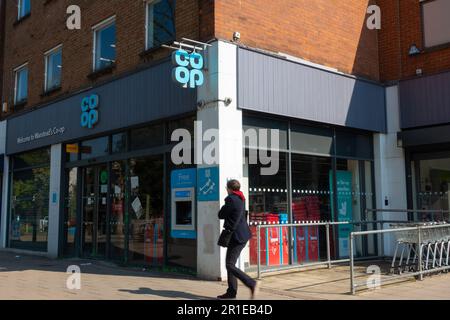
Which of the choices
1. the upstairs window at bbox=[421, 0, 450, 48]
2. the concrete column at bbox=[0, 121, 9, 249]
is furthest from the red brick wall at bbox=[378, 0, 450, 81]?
the concrete column at bbox=[0, 121, 9, 249]

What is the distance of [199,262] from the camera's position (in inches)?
372

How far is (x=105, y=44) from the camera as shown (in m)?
13.3

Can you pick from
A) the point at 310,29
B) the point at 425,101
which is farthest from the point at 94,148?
the point at 425,101

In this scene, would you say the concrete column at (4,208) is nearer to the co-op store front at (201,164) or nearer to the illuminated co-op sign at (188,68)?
the co-op store front at (201,164)

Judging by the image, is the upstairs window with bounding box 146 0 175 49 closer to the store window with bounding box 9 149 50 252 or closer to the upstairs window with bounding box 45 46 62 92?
the upstairs window with bounding box 45 46 62 92

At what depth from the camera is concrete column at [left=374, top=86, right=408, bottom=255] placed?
12.7 m

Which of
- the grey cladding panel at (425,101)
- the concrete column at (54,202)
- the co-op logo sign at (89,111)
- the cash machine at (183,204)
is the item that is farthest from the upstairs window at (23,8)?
the grey cladding panel at (425,101)

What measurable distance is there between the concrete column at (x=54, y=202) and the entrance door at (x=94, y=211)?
3.29ft

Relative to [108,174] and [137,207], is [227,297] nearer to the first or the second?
[137,207]

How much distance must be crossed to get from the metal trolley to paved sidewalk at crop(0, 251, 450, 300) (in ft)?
1.22

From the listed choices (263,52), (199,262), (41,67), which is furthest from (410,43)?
(41,67)

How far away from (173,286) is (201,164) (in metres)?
2.36

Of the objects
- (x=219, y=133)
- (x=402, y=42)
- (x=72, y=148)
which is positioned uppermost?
(x=402, y=42)

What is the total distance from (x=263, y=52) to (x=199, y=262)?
14.3ft
